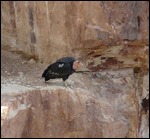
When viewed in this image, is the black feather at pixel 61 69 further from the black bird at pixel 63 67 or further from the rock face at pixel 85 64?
the rock face at pixel 85 64

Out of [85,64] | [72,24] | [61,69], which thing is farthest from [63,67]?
[85,64]

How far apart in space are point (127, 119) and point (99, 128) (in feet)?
2.41

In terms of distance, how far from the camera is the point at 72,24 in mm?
7176

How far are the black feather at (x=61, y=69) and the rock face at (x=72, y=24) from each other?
791 mm

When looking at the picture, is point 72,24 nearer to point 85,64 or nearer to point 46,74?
point 85,64

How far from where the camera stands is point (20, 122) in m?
6.16

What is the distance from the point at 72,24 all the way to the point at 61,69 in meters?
0.96

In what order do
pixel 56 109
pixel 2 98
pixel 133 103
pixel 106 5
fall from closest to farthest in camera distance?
pixel 2 98 → pixel 56 109 → pixel 106 5 → pixel 133 103

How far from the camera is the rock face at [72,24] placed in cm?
711

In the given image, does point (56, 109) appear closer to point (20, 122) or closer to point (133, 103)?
point (20, 122)

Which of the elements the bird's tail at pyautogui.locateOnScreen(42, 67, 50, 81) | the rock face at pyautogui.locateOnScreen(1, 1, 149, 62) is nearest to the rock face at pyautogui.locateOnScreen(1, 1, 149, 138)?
the rock face at pyautogui.locateOnScreen(1, 1, 149, 62)

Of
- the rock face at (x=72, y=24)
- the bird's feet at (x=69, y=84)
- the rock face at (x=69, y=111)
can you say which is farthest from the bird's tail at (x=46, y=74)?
the rock face at (x=72, y=24)

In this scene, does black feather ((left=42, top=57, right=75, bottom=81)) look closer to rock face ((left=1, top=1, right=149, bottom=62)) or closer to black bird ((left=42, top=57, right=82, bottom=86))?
black bird ((left=42, top=57, right=82, bottom=86))

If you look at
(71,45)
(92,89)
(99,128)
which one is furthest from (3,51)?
(99,128)
